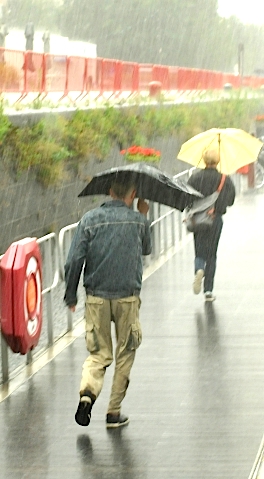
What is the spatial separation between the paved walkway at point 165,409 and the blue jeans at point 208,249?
0.98ft

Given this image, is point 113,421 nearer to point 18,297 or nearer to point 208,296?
point 18,297

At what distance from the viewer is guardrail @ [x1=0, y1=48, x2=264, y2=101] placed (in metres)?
18.1

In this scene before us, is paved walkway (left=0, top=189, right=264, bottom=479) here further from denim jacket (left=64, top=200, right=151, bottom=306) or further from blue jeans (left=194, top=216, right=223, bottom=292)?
denim jacket (left=64, top=200, right=151, bottom=306)

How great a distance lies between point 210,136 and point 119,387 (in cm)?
546

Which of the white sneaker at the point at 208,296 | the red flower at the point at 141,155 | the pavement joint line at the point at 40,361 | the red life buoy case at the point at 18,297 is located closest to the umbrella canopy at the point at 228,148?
the red flower at the point at 141,155

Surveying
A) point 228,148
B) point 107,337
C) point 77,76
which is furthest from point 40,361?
point 77,76

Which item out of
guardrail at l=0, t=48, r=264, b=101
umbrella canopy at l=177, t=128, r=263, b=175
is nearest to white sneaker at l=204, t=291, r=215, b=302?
umbrella canopy at l=177, t=128, r=263, b=175

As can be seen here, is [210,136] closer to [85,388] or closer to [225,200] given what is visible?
[225,200]

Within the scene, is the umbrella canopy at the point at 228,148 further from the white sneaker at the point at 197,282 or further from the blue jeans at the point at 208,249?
the white sneaker at the point at 197,282

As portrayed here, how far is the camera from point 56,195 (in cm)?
1722

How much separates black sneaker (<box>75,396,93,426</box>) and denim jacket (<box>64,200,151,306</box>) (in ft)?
2.02

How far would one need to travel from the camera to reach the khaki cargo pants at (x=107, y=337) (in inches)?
282

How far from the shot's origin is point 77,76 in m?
22.5

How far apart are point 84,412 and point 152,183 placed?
4.58ft
